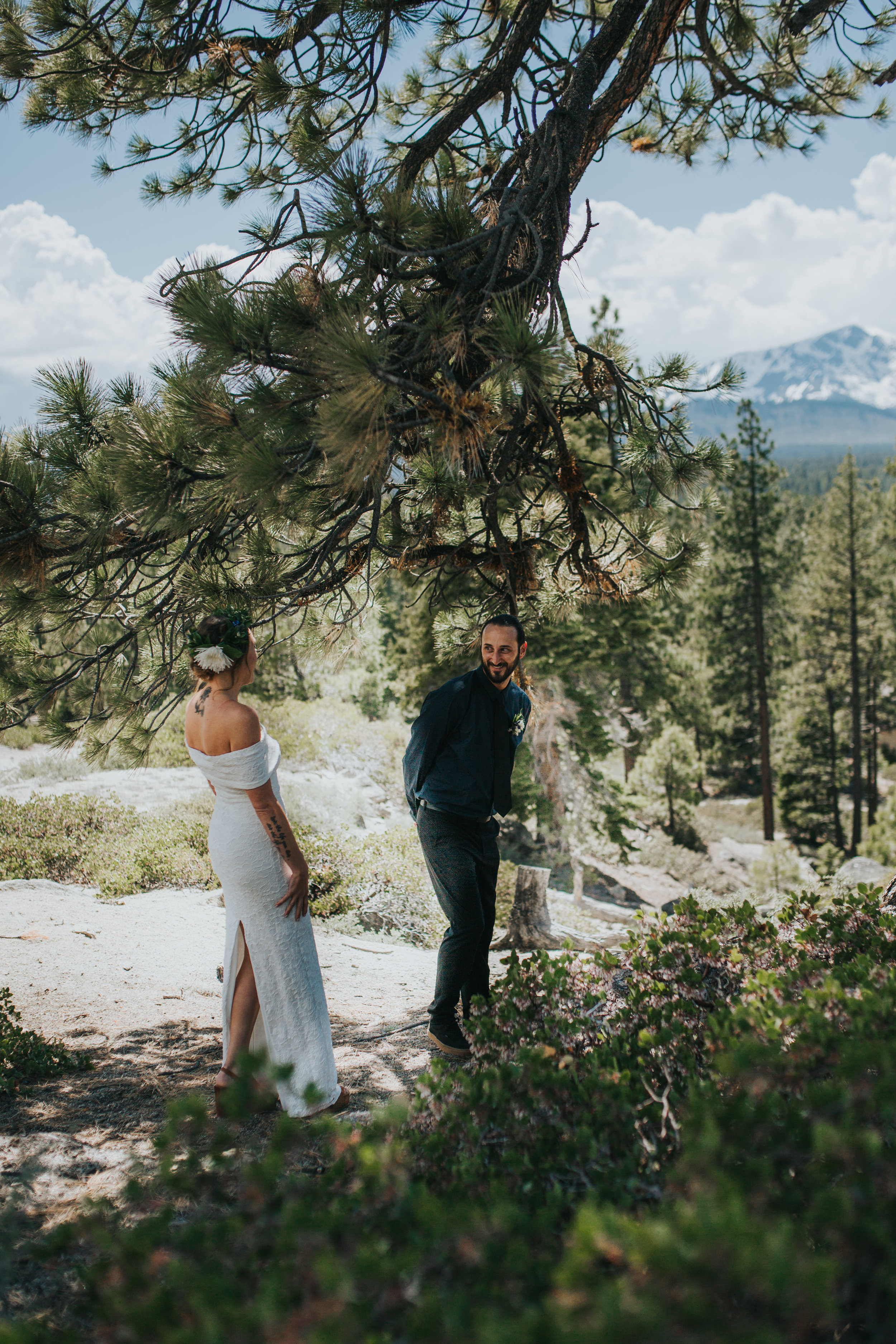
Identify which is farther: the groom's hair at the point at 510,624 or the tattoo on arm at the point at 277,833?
the groom's hair at the point at 510,624

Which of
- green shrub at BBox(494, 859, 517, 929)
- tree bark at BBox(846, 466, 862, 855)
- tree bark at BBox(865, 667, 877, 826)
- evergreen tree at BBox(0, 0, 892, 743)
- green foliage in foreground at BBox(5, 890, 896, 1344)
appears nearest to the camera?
green foliage in foreground at BBox(5, 890, 896, 1344)

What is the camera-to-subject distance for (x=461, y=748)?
11.7 ft

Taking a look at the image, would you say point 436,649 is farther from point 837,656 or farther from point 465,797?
point 837,656

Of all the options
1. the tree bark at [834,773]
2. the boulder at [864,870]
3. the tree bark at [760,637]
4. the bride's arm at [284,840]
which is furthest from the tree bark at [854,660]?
the bride's arm at [284,840]

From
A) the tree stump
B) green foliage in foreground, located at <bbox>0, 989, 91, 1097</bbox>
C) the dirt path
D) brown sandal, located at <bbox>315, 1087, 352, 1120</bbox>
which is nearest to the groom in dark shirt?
the dirt path

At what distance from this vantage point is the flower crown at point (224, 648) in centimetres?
307

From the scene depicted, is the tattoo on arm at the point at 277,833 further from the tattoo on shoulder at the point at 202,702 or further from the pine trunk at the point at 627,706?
the pine trunk at the point at 627,706

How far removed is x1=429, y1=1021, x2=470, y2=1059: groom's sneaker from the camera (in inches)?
142

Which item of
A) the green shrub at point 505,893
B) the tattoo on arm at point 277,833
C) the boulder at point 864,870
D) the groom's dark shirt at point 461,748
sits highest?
the groom's dark shirt at point 461,748

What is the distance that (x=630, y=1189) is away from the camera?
1648 mm

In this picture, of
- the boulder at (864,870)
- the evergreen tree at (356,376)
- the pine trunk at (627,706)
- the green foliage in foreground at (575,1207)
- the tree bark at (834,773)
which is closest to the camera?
the green foliage in foreground at (575,1207)

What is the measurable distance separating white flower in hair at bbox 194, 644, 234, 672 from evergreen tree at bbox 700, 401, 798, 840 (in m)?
19.1

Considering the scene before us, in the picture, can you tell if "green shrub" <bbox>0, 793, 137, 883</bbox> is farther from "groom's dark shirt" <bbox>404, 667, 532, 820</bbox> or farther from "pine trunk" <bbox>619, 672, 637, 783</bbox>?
"pine trunk" <bbox>619, 672, 637, 783</bbox>

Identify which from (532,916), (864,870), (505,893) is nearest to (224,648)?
(532,916)
